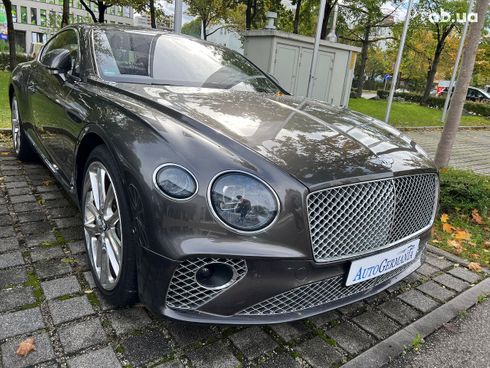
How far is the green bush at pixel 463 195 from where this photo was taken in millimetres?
4258

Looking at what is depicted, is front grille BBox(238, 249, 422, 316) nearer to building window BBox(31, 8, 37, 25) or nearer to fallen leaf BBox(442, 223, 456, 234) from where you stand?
fallen leaf BBox(442, 223, 456, 234)

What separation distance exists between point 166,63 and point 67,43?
3.72 ft

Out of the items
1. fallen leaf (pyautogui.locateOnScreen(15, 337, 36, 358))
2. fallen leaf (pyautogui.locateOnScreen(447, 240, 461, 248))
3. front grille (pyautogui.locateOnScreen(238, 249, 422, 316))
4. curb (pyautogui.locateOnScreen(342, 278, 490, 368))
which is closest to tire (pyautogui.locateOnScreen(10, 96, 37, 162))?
fallen leaf (pyautogui.locateOnScreen(15, 337, 36, 358))

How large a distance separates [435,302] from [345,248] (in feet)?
3.95

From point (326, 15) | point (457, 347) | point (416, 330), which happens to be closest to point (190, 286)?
point (416, 330)

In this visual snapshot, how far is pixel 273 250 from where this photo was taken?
169 centimetres

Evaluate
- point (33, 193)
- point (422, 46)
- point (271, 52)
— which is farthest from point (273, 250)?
point (422, 46)

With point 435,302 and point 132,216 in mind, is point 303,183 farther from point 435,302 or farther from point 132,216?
Result: point 435,302

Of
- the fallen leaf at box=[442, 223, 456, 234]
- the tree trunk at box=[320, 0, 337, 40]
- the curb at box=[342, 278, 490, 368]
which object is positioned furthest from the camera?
the tree trunk at box=[320, 0, 337, 40]

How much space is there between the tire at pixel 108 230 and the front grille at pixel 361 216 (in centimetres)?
85

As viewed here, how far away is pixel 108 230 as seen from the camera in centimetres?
220

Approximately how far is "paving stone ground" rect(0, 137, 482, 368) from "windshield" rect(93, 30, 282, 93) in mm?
1290

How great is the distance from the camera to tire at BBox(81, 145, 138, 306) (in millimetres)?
1931

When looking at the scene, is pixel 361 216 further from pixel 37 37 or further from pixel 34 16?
Result: pixel 34 16
